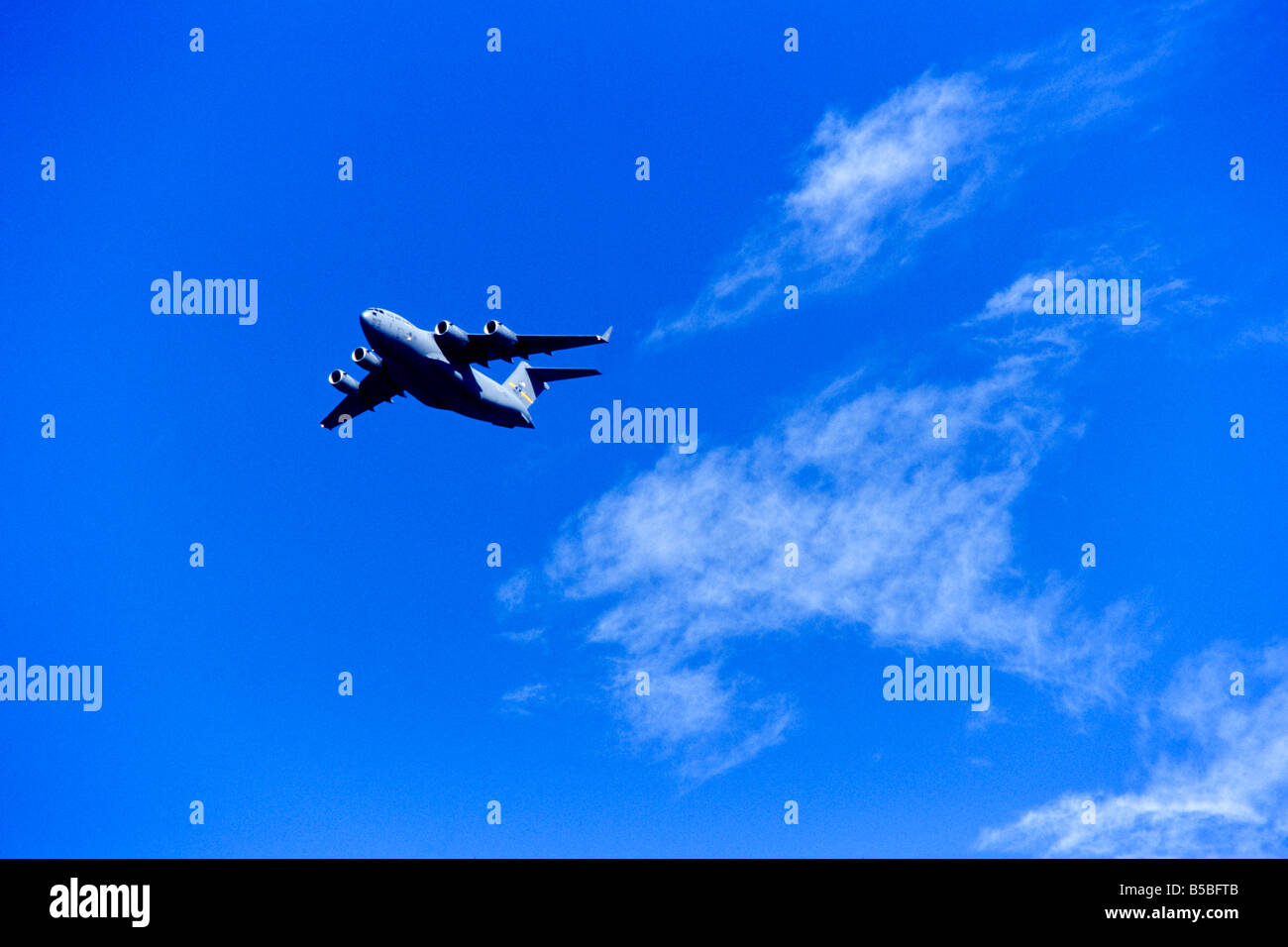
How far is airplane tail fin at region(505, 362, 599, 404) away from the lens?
4859 cm

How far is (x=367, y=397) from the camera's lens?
48.5 m

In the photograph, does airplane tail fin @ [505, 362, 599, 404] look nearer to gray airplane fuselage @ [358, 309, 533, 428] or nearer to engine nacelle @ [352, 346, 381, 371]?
gray airplane fuselage @ [358, 309, 533, 428]

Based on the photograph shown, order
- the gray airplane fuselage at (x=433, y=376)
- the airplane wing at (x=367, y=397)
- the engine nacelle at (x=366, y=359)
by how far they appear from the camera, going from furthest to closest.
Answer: the airplane wing at (x=367, y=397) < the engine nacelle at (x=366, y=359) < the gray airplane fuselage at (x=433, y=376)

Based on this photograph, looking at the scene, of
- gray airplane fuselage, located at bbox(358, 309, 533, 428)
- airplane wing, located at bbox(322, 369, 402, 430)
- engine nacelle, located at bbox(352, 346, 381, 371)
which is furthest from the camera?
airplane wing, located at bbox(322, 369, 402, 430)

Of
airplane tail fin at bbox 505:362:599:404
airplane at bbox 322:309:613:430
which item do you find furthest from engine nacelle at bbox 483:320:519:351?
airplane tail fin at bbox 505:362:599:404

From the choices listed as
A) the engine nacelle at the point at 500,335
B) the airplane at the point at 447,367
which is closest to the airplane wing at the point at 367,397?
the airplane at the point at 447,367

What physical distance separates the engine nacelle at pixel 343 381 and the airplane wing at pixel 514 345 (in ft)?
24.3

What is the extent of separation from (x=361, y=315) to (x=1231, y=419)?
108 ft

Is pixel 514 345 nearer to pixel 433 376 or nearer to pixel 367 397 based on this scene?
pixel 433 376

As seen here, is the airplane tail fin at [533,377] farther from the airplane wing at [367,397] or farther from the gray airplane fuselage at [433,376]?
the airplane wing at [367,397]

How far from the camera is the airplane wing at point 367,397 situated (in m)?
47.2

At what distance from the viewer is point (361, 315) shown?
1532 inches
